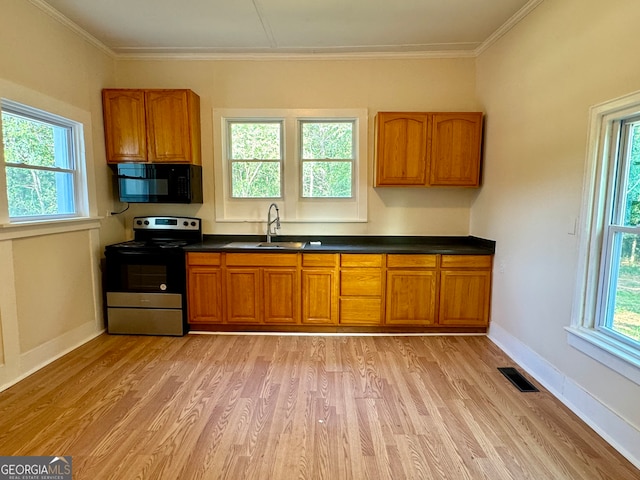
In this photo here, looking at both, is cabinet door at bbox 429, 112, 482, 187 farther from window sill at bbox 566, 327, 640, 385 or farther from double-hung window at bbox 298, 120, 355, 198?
window sill at bbox 566, 327, 640, 385

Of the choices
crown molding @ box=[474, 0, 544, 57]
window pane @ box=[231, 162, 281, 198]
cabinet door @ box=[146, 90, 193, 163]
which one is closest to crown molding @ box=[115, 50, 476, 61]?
crown molding @ box=[474, 0, 544, 57]

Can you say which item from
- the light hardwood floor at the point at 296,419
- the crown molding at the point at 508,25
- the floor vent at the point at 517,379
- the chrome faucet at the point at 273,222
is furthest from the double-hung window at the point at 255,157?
the floor vent at the point at 517,379

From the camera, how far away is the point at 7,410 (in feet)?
7.00

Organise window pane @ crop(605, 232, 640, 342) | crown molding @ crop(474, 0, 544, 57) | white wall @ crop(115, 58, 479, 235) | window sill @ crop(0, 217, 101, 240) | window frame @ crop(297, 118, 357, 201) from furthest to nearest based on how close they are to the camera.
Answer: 1. window frame @ crop(297, 118, 357, 201)
2. white wall @ crop(115, 58, 479, 235)
3. crown molding @ crop(474, 0, 544, 57)
4. window sill @ crop(0, 217, 101, 240)
5. window pane @ crop(605, 232, 640, 342)

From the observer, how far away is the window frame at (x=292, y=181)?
3.70m

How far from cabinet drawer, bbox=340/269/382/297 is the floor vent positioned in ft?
4.02

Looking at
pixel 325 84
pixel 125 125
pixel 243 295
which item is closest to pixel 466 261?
pixel 243 295

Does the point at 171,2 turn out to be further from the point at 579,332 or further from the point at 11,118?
the point at 579,332

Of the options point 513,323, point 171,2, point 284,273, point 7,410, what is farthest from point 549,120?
point 7,410

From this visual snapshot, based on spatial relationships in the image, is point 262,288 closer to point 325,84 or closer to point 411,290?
point 411,290

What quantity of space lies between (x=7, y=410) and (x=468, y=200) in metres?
4.28

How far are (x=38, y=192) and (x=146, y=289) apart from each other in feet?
3.97

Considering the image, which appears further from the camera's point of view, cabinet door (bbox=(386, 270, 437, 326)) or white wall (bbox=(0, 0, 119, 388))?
cabinet door (bbox=(386, 270, 437, 326))

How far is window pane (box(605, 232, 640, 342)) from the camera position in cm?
192
